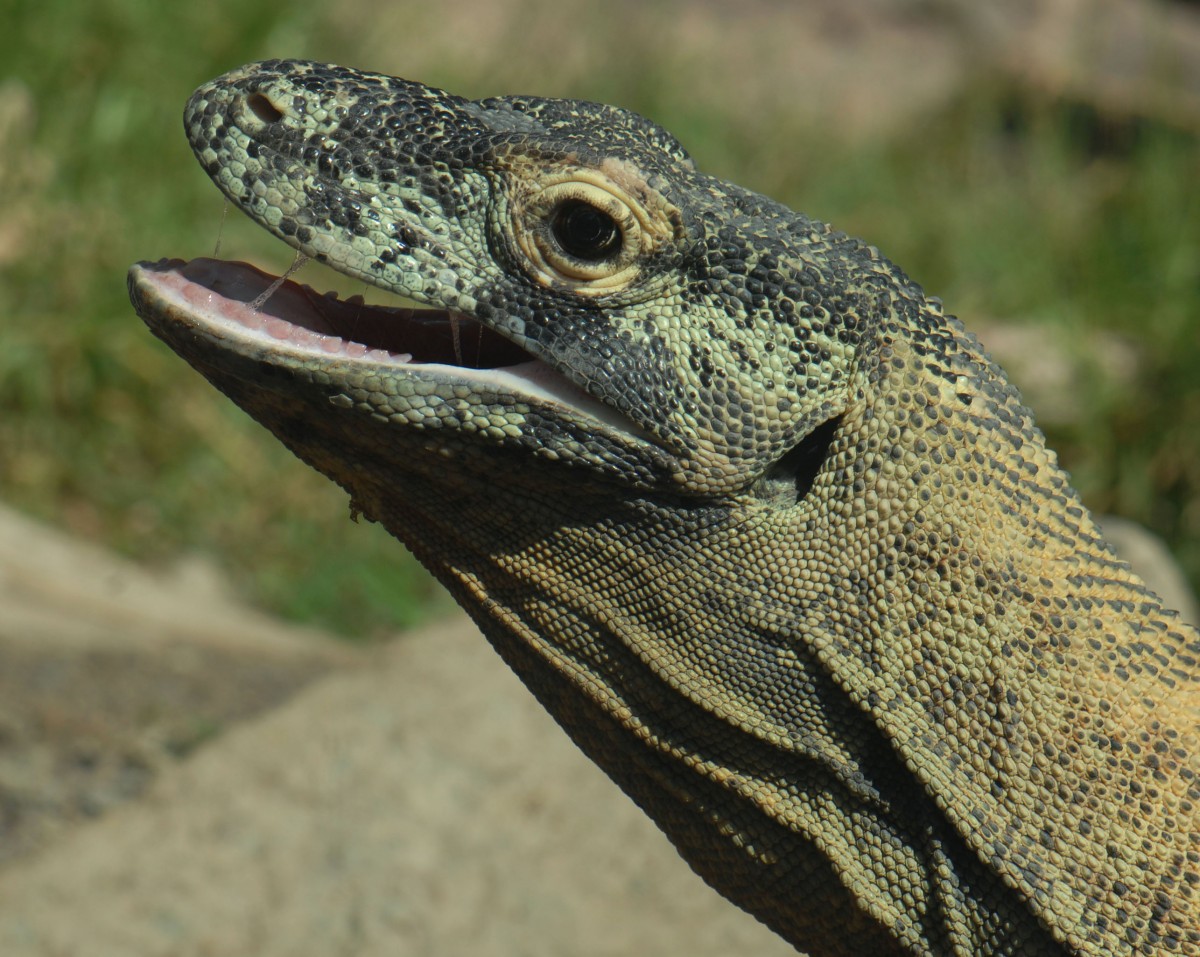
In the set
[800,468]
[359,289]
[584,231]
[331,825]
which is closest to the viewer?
[584,231]

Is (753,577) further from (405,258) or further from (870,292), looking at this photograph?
(405,258)

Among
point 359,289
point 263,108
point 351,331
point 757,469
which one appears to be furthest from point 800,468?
point 359,289

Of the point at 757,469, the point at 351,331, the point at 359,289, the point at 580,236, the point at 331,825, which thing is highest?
the point at 359,289

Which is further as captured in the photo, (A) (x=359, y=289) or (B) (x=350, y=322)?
(A) (x=359, y=289)

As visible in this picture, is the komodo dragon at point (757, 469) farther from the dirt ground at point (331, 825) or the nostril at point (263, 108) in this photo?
the dirt ground at point (331, 825)

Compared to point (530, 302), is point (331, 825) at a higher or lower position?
lower

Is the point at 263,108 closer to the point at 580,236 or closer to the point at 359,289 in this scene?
the point at 580,236

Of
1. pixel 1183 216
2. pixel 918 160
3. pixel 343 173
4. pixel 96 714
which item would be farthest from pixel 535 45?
pixel 343 173
